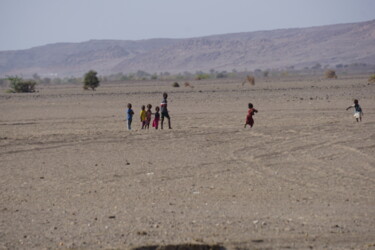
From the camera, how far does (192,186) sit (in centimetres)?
1353

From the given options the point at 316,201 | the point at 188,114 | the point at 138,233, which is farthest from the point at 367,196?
the point at 188,114

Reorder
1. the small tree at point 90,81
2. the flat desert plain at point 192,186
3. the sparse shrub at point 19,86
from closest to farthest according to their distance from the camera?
1. the flat desert plain at point 192,186
2. the sparse shrub at point 19,86
3. the small tree at point 90,81

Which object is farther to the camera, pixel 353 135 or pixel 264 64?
pixel 264 64

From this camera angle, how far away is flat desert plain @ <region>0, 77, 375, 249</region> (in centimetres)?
979

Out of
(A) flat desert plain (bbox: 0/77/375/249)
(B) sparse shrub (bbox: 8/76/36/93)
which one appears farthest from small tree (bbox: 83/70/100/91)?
(A) flat desert plain (bbox: 0/77/375/249)

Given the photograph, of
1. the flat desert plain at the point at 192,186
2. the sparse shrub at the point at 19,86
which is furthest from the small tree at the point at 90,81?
the flat desert plain at the point at 192,186

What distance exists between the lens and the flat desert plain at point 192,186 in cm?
979

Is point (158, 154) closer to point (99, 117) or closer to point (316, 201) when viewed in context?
point (316, 201)

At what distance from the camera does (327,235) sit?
9758 mm

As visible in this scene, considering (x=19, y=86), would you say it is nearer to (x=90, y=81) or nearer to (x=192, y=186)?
(x=90, y=81)

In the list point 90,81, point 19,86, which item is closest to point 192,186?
point 19,86

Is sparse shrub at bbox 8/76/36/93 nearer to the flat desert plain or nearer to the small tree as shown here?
the small tree

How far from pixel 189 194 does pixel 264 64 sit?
17220cm

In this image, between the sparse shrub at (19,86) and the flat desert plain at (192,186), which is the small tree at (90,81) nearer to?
the sparse shrub at (19,86)
